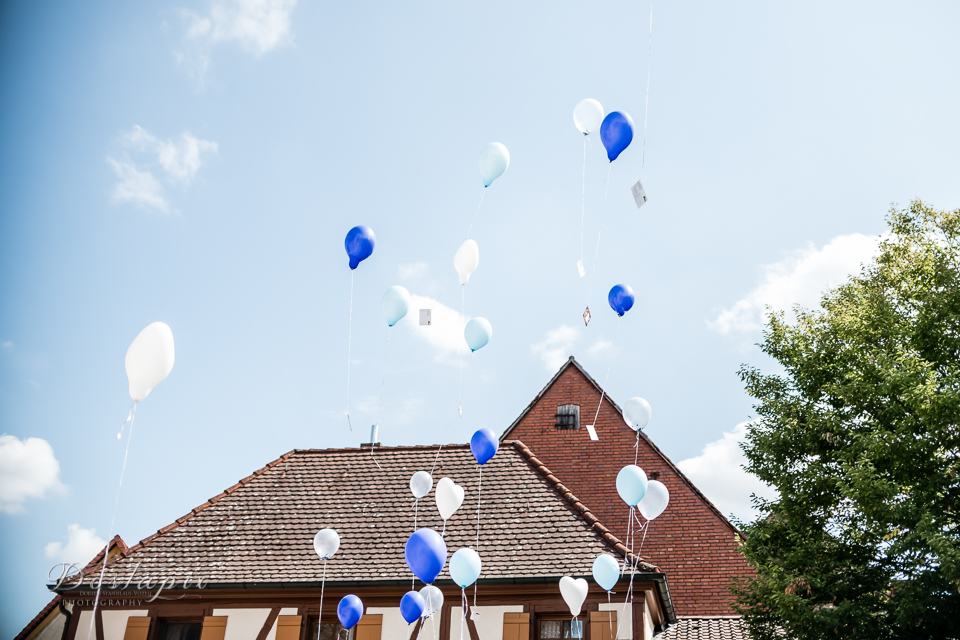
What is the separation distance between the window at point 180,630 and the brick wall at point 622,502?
745 centimetres

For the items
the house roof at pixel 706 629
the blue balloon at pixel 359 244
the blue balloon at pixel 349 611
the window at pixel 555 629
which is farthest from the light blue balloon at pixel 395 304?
the house roof at pixel 706 629

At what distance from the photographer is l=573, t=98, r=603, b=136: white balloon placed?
8.65m

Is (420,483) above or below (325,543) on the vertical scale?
above

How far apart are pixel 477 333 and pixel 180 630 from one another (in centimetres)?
655

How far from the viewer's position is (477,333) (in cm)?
917

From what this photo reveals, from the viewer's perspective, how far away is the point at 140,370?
6.64m

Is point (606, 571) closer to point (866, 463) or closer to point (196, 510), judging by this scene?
point (866, 463)

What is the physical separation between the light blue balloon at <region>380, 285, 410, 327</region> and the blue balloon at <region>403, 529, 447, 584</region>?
274cm

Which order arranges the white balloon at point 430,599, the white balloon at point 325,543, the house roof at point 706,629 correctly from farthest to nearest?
1. the house roof at point 706,629
2. the white balloon at point 325,543
3. the white balloon at point 430,599

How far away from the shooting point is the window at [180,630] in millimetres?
11164

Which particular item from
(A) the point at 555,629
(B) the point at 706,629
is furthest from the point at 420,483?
(B) the point at 706,629

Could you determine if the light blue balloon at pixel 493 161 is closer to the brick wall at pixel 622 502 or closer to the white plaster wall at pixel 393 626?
the white plaster wall at pixel 393 626

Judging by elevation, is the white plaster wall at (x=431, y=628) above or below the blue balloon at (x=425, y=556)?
below

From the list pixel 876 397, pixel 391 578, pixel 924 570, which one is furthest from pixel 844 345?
pixel 391 578
